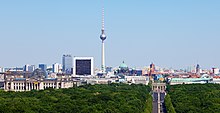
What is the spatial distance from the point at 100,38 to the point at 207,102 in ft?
433

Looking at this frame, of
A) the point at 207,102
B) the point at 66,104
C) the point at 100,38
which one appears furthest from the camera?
the point at 100,38

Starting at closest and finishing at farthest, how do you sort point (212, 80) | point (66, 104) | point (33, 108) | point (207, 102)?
1. point (33, 108)
2. point (66, 104)
3. point (207, 102)
4. point (212, 80)

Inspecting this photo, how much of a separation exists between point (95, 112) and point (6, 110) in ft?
25.2

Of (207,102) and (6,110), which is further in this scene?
(207,102)

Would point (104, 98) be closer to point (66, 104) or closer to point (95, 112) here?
point (66, 104)

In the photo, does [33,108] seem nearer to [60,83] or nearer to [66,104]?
[66,104]

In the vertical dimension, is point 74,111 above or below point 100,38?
below

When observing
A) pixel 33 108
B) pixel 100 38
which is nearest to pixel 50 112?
pixel 33 108

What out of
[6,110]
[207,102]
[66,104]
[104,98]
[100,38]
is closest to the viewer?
[6,110]

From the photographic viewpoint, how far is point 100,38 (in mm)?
195125

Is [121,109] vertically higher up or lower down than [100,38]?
lower down

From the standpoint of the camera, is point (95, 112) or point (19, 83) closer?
point (95, 112)

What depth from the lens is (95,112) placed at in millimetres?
51719

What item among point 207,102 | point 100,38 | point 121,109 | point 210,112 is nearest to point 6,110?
point 121,109
